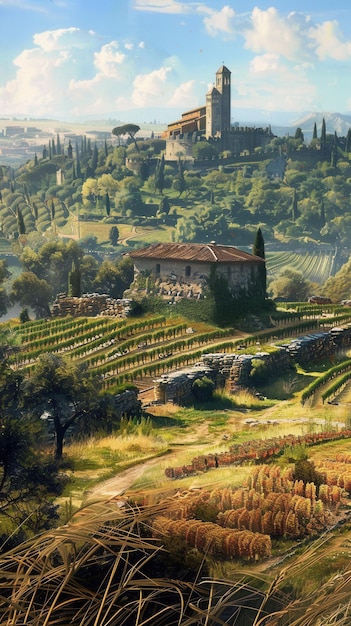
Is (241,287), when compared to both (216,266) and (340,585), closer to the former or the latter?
(216,266)

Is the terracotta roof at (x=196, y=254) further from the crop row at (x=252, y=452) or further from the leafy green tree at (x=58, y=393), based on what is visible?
the crop row at (x=252, y=452)

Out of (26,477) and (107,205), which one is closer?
(26,477)

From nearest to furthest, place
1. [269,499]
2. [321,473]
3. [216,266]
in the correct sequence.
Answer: [269,499] → [321,473] → [216,266]

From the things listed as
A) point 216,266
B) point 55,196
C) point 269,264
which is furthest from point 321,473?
point 55,196

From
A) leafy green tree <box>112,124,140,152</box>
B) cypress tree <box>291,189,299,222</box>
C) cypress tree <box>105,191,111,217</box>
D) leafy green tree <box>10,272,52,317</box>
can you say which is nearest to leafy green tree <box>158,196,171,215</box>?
cypress tree <box>105,191,111,217</box>

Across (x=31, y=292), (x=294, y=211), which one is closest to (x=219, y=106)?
(x=294, y=211)

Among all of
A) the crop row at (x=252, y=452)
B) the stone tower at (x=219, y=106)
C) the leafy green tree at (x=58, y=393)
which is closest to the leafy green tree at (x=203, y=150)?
the stone tower at (x=219, y=106)

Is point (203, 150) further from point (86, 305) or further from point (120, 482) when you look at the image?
point (120, 482)
